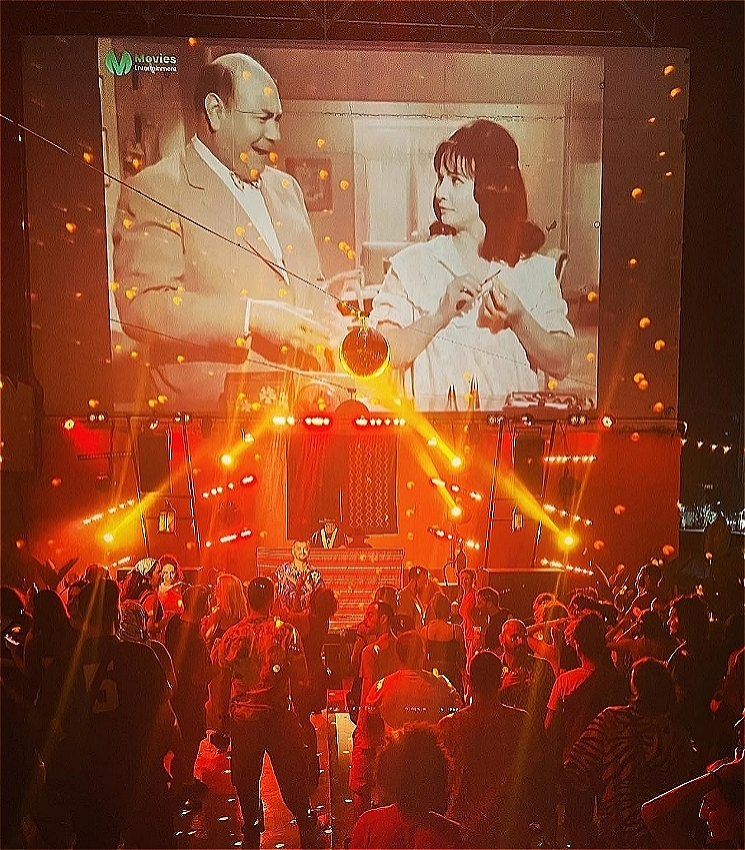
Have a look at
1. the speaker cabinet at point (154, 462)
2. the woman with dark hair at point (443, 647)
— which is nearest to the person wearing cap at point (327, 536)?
the woman with dark hair at point (443, 647)

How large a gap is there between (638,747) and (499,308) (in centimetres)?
270

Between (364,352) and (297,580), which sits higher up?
(364,352)

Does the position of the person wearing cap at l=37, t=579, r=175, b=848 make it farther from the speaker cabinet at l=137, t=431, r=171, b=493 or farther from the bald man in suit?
the bald man in suit

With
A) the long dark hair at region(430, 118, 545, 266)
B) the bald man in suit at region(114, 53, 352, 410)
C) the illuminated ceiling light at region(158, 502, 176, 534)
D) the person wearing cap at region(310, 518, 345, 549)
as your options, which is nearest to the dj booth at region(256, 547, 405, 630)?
the person wearing cap at region(310, 518, 345, 549)

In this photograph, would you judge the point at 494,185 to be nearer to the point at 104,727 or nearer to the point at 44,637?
the point at 44,637

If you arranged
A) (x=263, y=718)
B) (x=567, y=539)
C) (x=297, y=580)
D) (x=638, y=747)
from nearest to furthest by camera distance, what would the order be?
1. (x=638, y=747)
2. (x=263, y=718)
3. (x=297, y=580)
4. (x=567, y=539)

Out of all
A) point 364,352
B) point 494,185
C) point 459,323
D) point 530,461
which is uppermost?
point 494,185

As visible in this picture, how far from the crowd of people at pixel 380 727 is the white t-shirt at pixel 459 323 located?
61.2 inches

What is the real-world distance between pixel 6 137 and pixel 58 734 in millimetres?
3570

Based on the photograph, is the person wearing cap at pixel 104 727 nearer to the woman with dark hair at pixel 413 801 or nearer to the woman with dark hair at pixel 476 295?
the woman with dark hair at pixel 413 801

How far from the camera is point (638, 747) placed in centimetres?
301

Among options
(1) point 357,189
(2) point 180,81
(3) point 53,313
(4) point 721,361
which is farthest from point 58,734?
(4) point 721,361

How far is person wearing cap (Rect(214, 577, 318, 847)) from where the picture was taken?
3420mm

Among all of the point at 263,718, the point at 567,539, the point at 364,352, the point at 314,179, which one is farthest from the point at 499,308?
the point at 263,718
